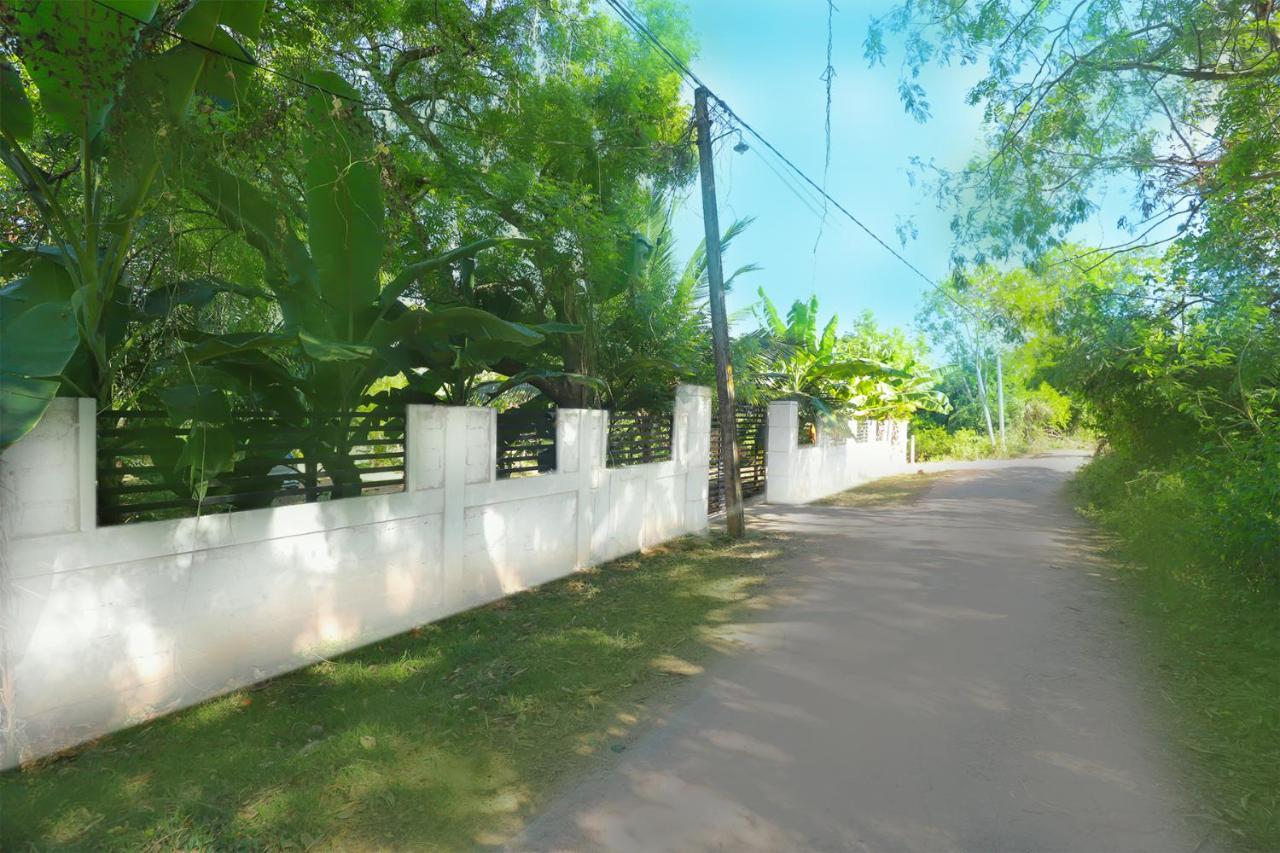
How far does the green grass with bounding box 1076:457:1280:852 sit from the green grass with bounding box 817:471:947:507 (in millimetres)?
6242

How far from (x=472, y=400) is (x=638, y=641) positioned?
140 inches

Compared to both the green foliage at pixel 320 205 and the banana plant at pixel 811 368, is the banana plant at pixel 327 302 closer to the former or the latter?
the green foliage at pixel 320 205

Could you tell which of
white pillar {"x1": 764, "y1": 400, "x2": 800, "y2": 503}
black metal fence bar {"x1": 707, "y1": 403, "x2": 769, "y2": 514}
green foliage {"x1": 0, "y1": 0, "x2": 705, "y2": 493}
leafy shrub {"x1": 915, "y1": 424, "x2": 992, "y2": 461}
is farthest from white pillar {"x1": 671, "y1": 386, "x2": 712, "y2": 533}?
leafy shrub {"x1": 915, "y1": 424, "x2": 992, "y2": 461}

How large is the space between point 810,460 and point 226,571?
1266 cm

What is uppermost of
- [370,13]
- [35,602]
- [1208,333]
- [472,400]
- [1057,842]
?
[370,13]

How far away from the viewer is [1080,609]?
6.58 m

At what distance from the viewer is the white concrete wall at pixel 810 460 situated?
14.7 metres

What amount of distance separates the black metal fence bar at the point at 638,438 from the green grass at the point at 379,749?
314cm

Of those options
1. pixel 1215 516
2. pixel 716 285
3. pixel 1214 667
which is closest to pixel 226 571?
pixel 1214 667

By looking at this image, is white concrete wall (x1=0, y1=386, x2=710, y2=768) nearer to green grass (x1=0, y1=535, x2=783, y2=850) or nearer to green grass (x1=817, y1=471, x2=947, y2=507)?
green grass (x1=0, y1=535, x2=783, y2=850)

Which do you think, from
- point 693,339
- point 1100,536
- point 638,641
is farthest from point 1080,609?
point 693,339

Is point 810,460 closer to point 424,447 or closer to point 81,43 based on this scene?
point 424,447

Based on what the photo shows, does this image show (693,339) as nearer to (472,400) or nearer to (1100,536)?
(472,400)

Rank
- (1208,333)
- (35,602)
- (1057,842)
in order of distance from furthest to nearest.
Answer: (1208,333), (35,602), (1057,842)
